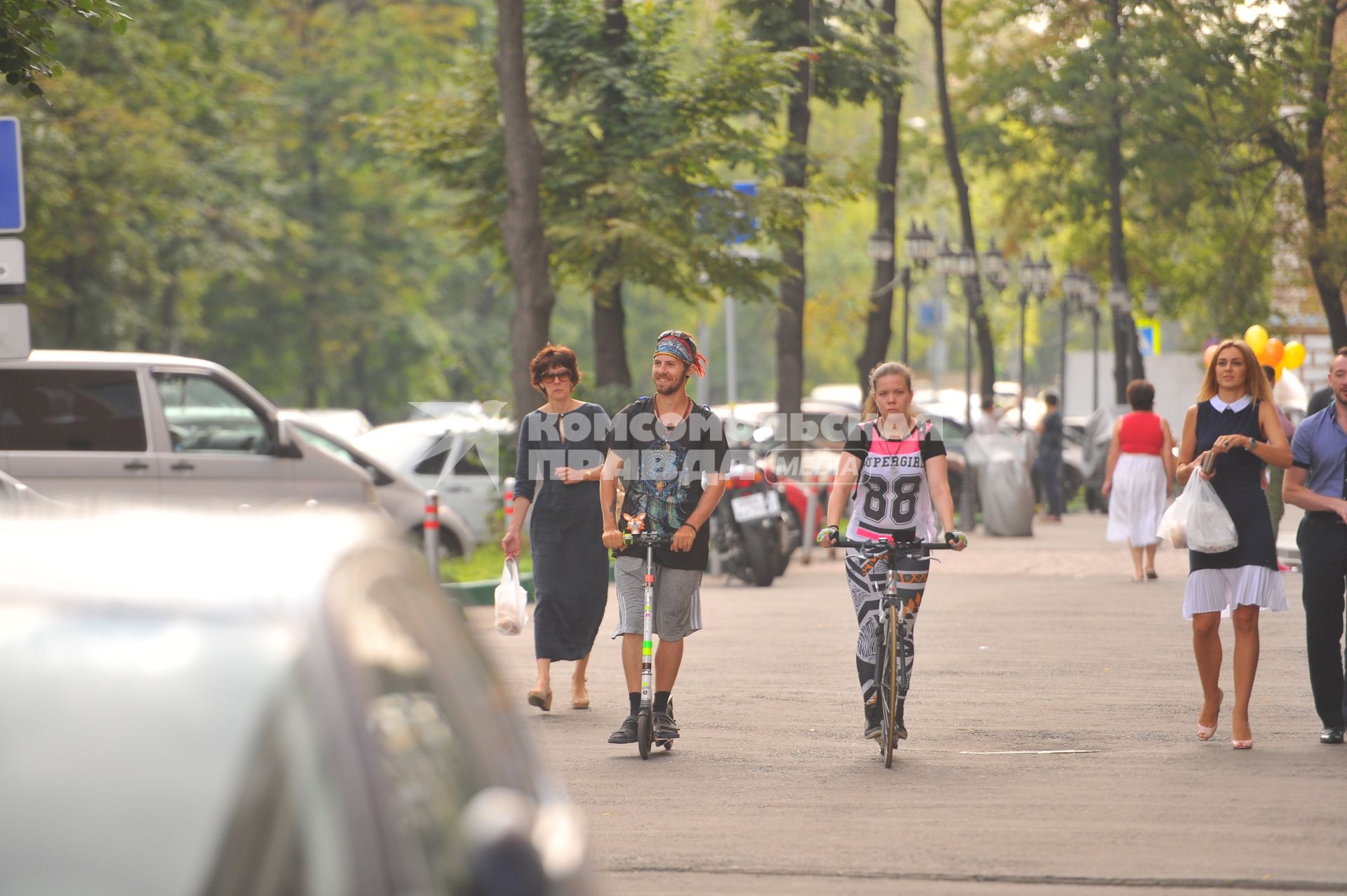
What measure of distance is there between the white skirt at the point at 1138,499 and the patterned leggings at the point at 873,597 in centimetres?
973

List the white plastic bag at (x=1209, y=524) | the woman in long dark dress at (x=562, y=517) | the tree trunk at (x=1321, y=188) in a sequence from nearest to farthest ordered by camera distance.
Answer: the white plastic bag at (x=1209, y=524) → the woman in long dark dress at (x=562, y=517) → the tree trunk at (x=1321, y=188)

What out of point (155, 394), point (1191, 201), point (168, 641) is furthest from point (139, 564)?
point (1191, 201)

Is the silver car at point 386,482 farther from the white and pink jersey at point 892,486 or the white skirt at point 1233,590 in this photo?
the white skirt at point 1233,590

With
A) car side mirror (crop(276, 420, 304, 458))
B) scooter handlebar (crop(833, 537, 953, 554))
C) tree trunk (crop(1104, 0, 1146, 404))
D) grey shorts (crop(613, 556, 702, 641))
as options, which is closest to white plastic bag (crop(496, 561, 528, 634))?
grey shorts (crop(613, 556, 702, 641))

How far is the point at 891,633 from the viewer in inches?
319

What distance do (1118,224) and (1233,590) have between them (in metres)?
28.7

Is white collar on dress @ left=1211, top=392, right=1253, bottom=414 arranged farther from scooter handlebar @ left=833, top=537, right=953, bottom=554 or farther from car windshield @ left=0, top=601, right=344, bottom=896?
car windshield @ left=0, top=601, right=344, bottom=896

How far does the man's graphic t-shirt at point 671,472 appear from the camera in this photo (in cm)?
862

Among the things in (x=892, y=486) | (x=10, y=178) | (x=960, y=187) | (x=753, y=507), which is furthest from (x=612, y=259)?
(x=960, y=187)

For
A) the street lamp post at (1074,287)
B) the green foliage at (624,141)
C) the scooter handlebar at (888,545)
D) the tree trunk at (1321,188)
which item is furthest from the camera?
the street lamp post at (1074,287)

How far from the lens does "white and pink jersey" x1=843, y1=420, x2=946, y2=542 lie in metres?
8.40

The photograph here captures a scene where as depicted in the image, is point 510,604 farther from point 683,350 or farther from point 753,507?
point 753,507

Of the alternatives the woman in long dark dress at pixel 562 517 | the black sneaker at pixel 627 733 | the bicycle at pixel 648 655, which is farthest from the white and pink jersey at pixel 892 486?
the woman in long dark dress at pixel 562 517

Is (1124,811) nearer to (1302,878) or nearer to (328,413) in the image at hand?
(1302,878)
